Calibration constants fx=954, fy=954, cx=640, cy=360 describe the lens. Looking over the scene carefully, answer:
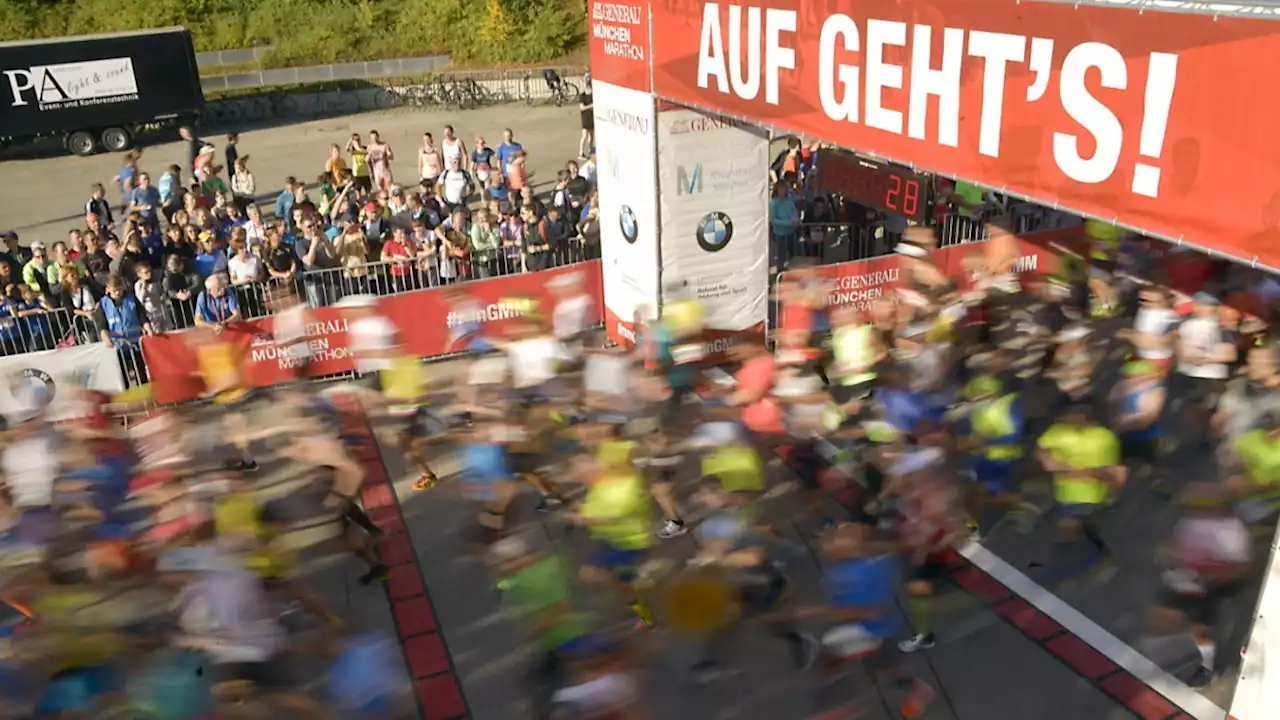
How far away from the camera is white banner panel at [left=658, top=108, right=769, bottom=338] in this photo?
10.5m

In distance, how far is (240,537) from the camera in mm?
6504

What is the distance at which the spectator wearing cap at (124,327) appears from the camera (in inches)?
423

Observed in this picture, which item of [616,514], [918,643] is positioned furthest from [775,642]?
[616,514]

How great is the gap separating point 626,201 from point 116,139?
68.4 feet

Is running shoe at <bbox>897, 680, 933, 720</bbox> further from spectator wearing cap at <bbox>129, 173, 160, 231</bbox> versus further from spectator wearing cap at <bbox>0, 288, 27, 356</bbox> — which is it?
spectator wearing cap at <bbox>129, 173, 160, 231</bbox>

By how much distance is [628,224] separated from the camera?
1117 centimetres

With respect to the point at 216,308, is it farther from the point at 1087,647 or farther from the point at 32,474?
the point at 1087,647

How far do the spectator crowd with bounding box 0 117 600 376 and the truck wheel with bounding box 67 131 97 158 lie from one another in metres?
12.0

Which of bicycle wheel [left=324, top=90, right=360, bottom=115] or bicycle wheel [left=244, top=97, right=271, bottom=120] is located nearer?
bicycle wheel [left=244, top=97, right=271, bottom=120]

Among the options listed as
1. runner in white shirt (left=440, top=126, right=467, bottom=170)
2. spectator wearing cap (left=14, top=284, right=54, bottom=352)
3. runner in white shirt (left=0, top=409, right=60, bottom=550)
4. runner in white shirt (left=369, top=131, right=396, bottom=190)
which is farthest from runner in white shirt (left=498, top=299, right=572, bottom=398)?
runner in white shirt (left=369, top=131, right=396, bottom=190)

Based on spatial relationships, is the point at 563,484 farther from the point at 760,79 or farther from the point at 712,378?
the point at 760,79

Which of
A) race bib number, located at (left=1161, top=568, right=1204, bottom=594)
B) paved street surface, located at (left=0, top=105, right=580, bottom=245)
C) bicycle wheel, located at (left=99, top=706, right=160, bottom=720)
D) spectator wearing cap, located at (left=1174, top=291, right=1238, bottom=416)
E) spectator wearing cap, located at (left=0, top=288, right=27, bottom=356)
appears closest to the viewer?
bicycle wheel, located at (left=99, top=706, right=160, bottom=720)

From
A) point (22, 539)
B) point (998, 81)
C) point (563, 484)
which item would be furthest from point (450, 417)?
point (998, 81)

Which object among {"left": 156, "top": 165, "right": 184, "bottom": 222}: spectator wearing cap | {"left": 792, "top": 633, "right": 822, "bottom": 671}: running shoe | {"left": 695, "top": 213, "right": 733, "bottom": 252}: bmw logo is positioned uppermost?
{"left": 695, "top": 213, "right": 733, "bottom": 252}: bmw logo
